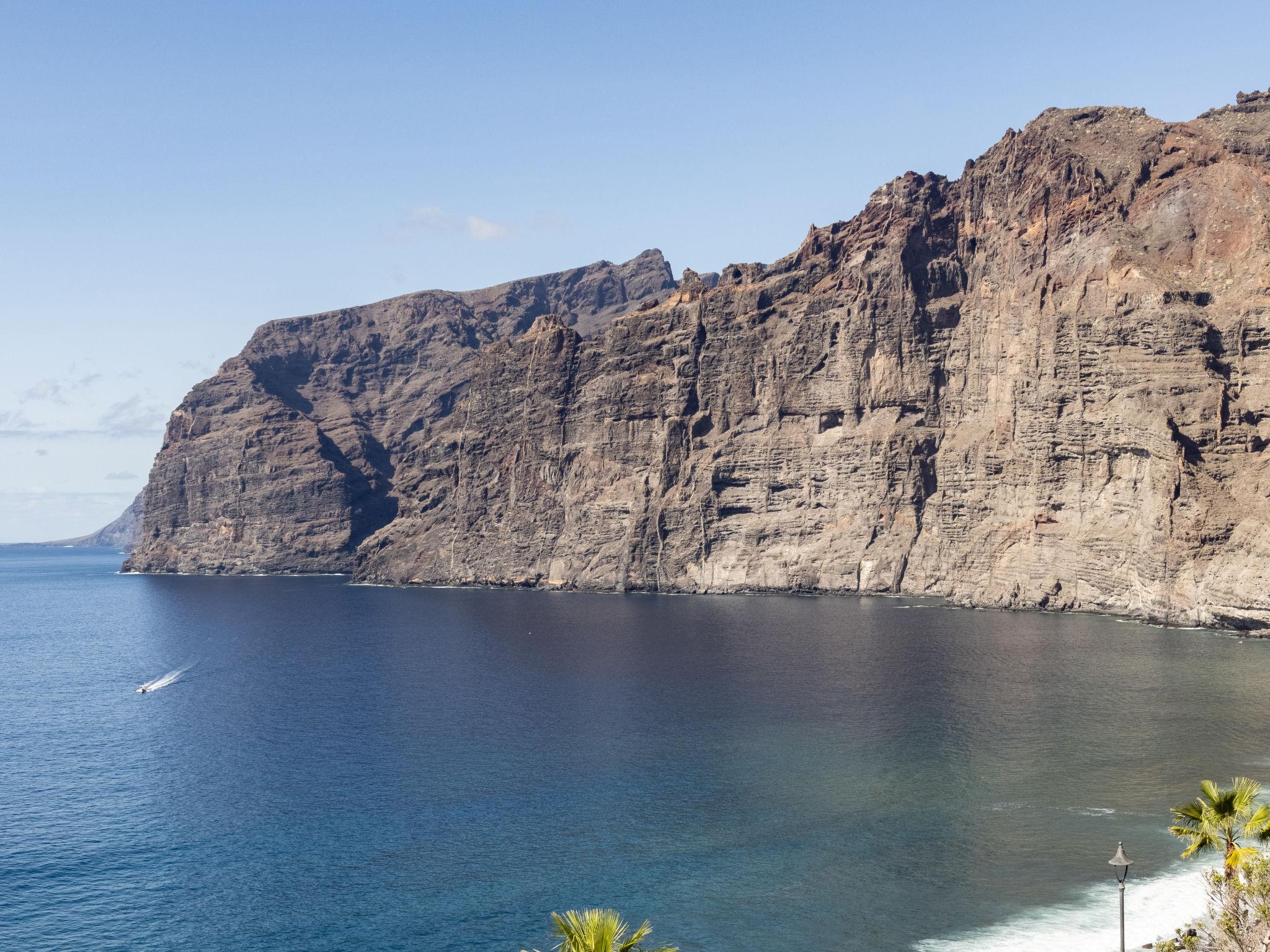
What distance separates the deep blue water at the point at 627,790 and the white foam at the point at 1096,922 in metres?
0.21

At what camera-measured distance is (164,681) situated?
386 feet

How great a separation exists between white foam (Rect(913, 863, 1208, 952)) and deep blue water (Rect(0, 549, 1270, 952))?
0.68ft

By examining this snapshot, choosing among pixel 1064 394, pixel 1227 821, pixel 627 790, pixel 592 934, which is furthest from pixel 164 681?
pixel 1064 394

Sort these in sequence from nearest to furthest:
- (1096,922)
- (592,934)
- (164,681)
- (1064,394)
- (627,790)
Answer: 1. (592,934)
2. (1096,922)
3. (627,790)
4. (164,681)
5. (1064,394)

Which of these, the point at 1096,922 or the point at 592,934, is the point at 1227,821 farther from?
the point at 592,934

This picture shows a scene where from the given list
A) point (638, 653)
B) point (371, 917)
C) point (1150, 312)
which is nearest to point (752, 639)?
point (638, 653)

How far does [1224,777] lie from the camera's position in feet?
214

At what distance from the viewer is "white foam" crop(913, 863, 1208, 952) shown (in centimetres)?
4547

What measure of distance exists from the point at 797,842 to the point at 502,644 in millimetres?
83667

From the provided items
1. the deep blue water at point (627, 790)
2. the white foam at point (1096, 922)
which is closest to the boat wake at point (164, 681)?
the deep blue water at point (627, 790)

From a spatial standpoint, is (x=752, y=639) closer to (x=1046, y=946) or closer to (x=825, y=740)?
(x=825, y=740)

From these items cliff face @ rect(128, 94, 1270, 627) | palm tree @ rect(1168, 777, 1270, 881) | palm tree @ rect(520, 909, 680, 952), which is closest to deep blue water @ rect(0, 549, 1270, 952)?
palm tree @ rect(1168, 777, 1270, 881)

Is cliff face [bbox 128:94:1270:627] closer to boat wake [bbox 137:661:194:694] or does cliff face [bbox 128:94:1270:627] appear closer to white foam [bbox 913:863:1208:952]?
white foam [bbox 913:863:1208:952]

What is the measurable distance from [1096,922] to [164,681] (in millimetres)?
101251
